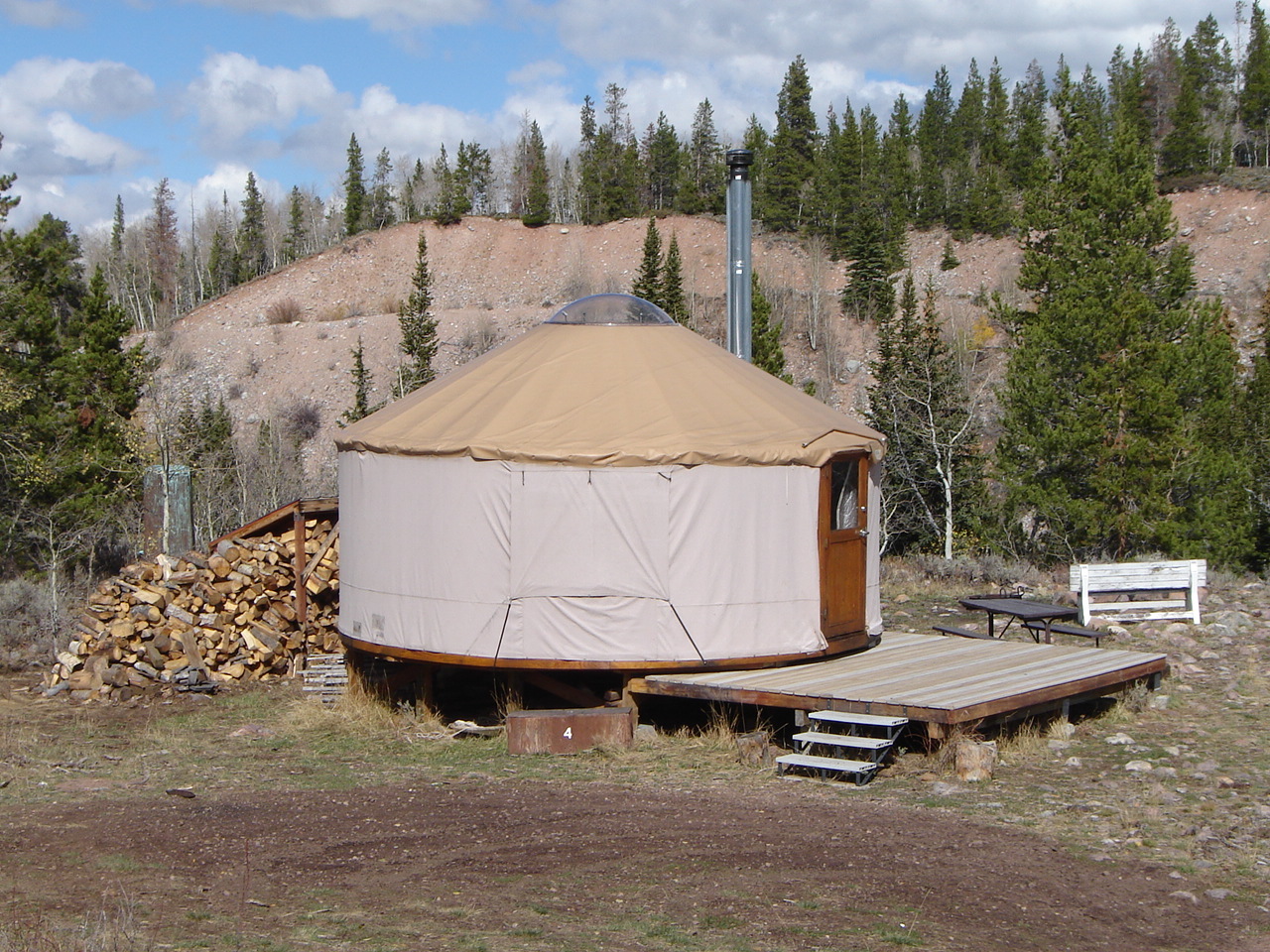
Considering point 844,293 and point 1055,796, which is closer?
point 1055,796

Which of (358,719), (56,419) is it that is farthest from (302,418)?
(358,719)

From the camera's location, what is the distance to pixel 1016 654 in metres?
8.03

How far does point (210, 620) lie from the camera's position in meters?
9.38

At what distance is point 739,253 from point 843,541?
3529 mm

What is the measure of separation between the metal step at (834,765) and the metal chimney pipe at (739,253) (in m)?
4.56

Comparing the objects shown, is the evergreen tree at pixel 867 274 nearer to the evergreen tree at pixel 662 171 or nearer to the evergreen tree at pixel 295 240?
the evergreen tree at pixel 662 171

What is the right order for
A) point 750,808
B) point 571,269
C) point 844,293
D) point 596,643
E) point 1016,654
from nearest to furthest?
point 750,808 → point 596,643 → point 1016,654 → point 844,293 → point 571,269

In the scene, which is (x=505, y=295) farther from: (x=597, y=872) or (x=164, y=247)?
(x=597, y=872)

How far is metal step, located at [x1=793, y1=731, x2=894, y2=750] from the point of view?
6.18 meters

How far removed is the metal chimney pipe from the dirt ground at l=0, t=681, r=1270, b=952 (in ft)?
15.6

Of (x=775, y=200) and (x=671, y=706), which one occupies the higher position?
(x=775, y=200)

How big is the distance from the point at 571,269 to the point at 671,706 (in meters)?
47.9

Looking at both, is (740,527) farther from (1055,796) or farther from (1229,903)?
(1229,903)

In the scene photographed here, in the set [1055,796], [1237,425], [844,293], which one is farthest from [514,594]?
[844,293]
